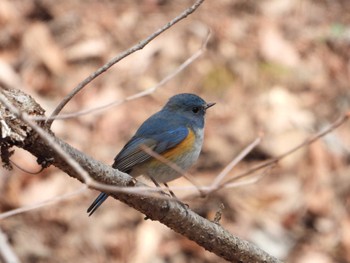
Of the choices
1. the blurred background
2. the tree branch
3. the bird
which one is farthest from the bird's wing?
the blurred background

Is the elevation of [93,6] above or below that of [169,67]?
above

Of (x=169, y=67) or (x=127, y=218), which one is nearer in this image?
(x=127, y=218)

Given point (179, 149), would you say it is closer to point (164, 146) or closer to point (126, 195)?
point (164, 146)

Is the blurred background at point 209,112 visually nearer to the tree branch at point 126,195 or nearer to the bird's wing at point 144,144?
the bird's wing at point 144,144

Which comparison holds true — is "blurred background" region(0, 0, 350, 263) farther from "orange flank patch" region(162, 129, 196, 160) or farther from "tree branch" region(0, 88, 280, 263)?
"tree branch" region(0, 88, 280, 263)

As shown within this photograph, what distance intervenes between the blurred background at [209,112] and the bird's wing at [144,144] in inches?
41.7

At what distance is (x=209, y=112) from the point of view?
23.3 ft

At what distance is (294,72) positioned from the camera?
7.80 meters

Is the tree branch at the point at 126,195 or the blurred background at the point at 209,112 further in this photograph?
the blurred background at the point at 209,112

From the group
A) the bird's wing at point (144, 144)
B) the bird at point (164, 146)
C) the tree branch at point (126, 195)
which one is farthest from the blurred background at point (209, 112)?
the tree branch at point (126, 195)

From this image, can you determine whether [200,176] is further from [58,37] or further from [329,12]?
[329,12]

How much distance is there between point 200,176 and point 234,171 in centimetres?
37

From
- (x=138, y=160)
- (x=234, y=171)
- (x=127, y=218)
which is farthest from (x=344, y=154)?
(x=138, y=160)

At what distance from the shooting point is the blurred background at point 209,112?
5.83 m
